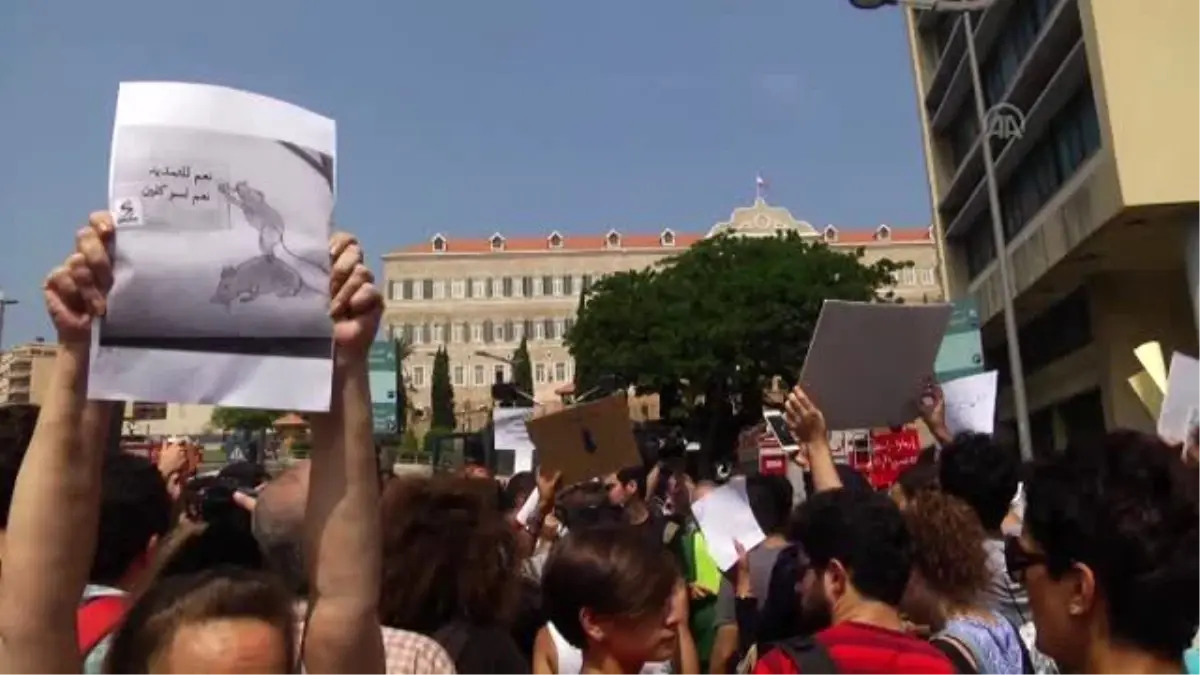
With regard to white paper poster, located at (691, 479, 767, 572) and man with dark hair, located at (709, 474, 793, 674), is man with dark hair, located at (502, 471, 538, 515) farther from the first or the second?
white paper poster, located at (691, 479, 767, 572)

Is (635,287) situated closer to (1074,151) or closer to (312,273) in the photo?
(1074,151)

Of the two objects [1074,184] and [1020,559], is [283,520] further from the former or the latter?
[1074,184]

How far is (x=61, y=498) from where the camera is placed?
1741mm

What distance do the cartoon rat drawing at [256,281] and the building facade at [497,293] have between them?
97.0 meters

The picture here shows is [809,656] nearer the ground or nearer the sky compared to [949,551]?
nearer the ground

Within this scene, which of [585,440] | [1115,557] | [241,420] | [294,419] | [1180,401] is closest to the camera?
[1115,557]

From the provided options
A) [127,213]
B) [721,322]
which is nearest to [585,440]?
[127,213]

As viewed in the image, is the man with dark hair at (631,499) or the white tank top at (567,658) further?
the man with dark hair at (631,499)

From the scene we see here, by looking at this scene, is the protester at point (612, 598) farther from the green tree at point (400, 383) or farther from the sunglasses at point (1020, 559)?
the green tree at point (400, 383)

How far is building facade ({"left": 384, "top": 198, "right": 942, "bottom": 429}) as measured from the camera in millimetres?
99875

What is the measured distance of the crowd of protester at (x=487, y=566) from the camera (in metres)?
1.74

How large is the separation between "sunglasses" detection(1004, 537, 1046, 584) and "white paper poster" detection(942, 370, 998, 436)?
3.26 m

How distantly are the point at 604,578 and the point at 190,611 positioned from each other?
1.40 m

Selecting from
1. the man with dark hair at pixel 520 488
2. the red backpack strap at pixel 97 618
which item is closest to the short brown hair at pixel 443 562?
the red backpack strap at pixel 97 618
